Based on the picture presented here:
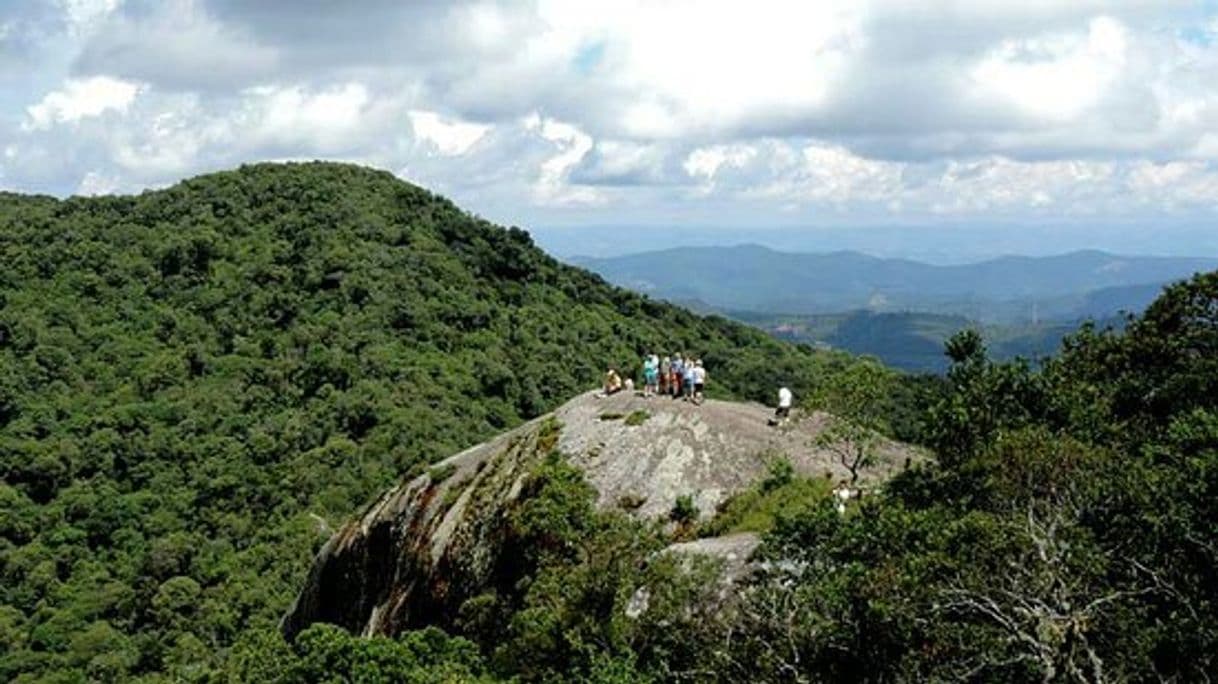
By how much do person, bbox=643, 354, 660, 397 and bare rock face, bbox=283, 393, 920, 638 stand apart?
63 centimetres

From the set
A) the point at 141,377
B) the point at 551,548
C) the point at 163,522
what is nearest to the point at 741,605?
the point at 551,548

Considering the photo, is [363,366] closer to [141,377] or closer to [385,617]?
[141,377]

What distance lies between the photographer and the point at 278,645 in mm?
26047

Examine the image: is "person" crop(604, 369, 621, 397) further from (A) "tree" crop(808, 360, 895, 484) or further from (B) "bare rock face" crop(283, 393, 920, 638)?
(A) "tree" crop(808, 360, 895, 484)

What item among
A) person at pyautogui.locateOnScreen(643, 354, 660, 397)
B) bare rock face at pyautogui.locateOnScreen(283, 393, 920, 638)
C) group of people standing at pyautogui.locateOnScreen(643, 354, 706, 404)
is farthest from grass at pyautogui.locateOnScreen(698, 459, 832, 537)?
person at pyautogui.locateOnScreen(643, 354, 660, 397)

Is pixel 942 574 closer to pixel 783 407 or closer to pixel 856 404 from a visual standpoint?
pixel 856 404

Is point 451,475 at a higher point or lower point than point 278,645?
higher

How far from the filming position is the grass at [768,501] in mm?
25078

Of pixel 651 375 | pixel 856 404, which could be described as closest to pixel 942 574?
pixel 856 404

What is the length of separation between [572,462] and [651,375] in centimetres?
381

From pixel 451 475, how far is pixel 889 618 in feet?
60.7

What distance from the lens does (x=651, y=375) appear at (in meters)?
31.3

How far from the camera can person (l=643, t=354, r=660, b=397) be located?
31312 mm

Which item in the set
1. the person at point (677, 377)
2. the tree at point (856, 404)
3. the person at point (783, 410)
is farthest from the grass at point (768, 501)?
the person at point (677, 377)
